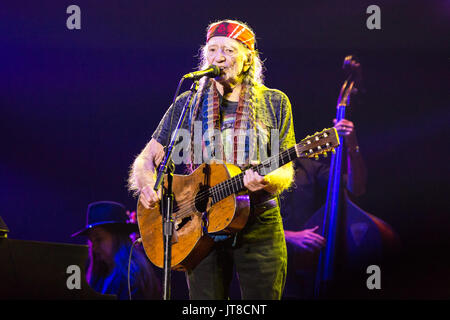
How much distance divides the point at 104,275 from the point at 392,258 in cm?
288

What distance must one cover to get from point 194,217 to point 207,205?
0.37ft

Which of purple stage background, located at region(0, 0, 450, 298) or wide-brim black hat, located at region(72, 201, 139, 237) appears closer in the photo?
purple stage background, located at region(0, 0, 450, 298)

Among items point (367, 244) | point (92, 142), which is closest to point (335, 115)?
point (367, 244)

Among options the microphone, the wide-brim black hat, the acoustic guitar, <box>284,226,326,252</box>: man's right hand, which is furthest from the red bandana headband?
the wide-brim black hat

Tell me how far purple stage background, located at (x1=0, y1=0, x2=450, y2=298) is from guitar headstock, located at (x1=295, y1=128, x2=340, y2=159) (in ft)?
6.37

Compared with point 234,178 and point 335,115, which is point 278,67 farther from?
point 234,178

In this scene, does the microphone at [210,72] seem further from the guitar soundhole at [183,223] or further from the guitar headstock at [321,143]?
the guitar soundhole at [183,223]

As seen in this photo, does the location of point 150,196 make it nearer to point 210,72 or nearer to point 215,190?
point 215,190

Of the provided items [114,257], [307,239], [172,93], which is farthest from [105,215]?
[307,239]

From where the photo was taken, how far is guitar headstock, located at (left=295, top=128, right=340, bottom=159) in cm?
241

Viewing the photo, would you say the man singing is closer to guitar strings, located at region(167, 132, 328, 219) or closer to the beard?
guitar strings, located at region(167, 132, 328, 219)

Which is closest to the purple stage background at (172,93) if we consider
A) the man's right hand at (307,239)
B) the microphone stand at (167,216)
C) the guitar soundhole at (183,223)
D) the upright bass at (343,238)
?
the upright bass at (343,238)

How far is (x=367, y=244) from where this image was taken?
13.6 feet

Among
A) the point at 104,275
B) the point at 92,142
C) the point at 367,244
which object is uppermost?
the point at 92,142
